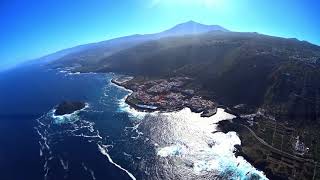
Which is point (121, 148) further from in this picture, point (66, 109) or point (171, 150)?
point (66, 109)

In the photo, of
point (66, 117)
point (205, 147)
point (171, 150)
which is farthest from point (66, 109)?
point (205, 147)

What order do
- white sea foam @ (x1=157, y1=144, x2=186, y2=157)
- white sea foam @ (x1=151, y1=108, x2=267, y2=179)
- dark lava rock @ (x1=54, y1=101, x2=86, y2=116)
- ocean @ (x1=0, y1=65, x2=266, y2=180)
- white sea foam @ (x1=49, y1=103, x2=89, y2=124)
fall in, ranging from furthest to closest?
dark lava rock @ (x1=54, y1=101, x2=86, y2=116), white sea foam @ (x1=49, y1=103, x2=89, y2=124), white sea foam @ (x1=157, y1=144, x2=186, y2=157), white sea foam @ (x1=151, y1=108, x2=267, y2=179), ocean @ (x1=0, y1=65, x2=266, y2=180)

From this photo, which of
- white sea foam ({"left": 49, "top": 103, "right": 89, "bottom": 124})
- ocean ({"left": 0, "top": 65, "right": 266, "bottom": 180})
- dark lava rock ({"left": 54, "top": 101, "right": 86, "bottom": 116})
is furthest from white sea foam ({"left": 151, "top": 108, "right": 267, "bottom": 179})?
dark lava rock ({"left": 54, "top": 101, "right": 86, "bottom": 116})

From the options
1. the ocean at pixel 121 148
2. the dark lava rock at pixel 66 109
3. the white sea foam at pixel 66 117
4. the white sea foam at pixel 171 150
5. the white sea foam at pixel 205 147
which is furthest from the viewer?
the dark lava rock at pixel 66 109

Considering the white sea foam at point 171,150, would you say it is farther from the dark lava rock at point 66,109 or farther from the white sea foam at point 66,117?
the dark lava rock at point 66,109

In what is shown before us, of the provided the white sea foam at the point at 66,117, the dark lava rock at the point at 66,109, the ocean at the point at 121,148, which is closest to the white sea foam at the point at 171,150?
the ocean at the point at 121,148

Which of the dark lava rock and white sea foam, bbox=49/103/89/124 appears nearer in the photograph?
white sea foam, bbox=49/103/89/124

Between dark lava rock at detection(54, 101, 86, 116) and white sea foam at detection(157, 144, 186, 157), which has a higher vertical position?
dark lava rock at detection(54, 101, 86, 116)

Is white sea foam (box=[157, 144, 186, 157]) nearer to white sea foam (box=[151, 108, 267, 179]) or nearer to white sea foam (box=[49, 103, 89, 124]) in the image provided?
white sea foam (box=[151, 108, 267, 179])
